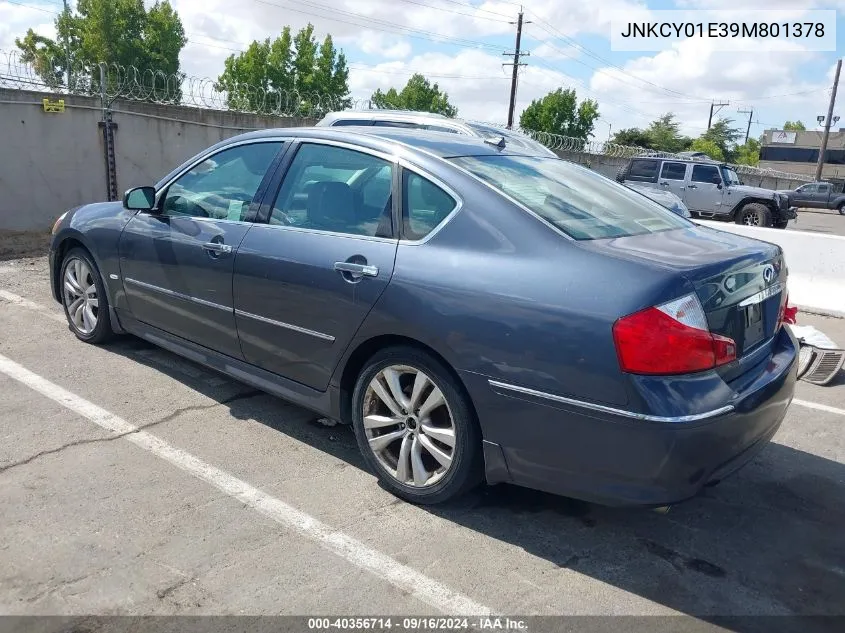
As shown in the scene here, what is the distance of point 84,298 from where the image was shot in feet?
17.6

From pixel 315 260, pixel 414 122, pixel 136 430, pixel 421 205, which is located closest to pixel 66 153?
pixel 414 122

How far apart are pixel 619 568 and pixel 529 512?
0.53 metres

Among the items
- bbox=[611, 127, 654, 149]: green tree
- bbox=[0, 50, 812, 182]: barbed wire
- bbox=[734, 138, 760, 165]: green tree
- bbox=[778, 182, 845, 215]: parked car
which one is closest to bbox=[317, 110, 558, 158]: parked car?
bbox=[0, 50, 812, 182]: barbed wire

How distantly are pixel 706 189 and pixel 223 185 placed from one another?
1638 cm

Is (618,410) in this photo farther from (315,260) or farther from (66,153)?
(66,153)

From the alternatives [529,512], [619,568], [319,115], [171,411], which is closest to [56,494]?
[171,411]

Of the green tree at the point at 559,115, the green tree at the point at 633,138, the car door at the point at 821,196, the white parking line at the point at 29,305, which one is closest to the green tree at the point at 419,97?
the green tree at the point at 559,115

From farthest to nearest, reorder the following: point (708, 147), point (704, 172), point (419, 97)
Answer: point (708, 147) < point (419, 97) < point (704, 172)

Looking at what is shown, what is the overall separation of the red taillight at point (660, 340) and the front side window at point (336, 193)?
128 cm

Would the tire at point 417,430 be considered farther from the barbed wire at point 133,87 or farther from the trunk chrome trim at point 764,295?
the barbed wire at point 133,87

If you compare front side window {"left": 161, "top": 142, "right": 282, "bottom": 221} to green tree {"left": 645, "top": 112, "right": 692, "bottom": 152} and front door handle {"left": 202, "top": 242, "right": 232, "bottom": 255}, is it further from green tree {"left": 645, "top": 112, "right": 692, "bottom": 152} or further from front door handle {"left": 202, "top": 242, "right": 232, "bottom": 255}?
green tree {"left": 645, "top": 112, "right": 692, "bottom": 152}

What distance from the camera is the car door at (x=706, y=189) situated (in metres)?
18.0

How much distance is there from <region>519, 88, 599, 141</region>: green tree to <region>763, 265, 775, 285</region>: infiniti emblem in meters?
59.1

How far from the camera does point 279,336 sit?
12.3ft
